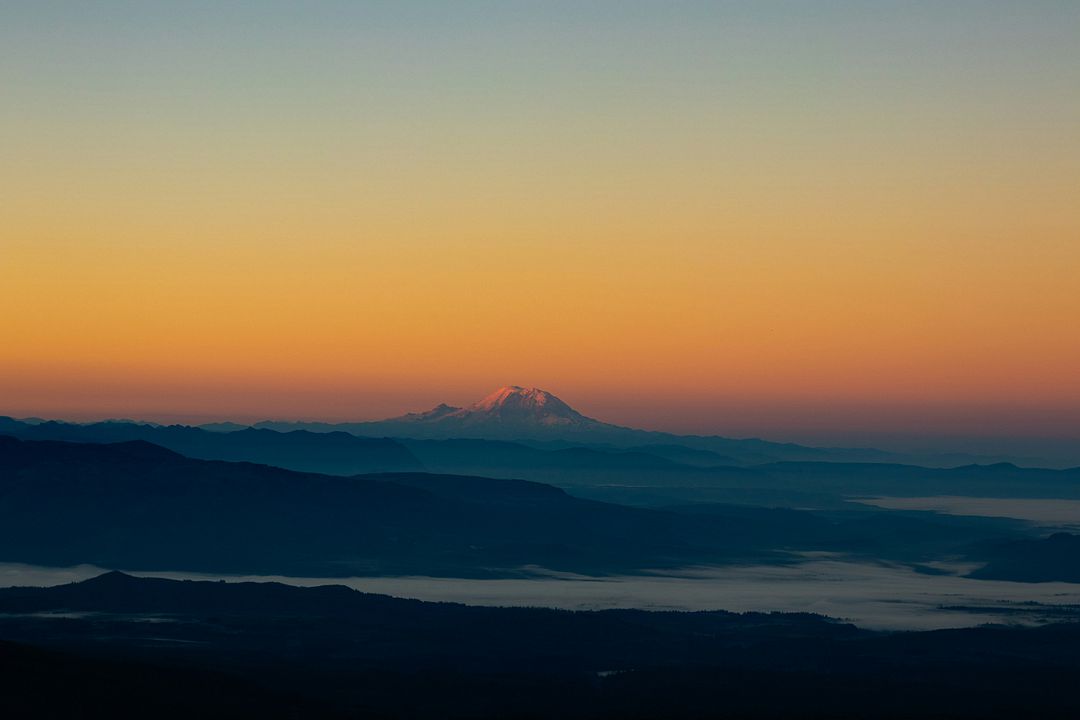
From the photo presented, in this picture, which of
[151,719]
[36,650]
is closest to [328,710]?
[151,719]

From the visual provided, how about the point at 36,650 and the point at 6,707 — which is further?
the point at 36,650

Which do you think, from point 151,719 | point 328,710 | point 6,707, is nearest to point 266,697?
point 328,710

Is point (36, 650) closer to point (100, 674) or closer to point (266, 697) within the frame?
point (100, 674)

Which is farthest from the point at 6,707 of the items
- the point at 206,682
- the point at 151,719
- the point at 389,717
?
the point at 389,717

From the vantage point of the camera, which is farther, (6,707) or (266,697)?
(266,697)

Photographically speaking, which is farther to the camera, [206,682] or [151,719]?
[206,682]

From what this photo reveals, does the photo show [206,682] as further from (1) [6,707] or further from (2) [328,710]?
(1) [6,707]

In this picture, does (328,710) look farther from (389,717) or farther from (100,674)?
(100,674)
